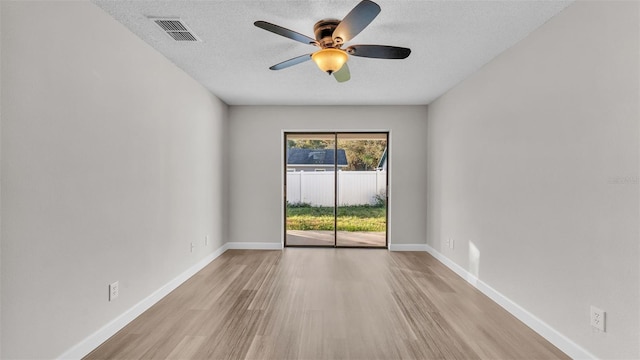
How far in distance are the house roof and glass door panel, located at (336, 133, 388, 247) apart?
0.02 metres

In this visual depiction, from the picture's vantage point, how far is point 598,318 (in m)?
1.78

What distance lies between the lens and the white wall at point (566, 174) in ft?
5.42

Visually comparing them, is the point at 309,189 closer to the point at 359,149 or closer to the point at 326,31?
the point at 359,149

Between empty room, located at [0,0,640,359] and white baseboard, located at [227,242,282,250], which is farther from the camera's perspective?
white baseboard, located at [227,242,282,250]

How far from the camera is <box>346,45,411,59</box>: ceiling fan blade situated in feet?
7.01

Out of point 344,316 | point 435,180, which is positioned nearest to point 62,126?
point 344,316

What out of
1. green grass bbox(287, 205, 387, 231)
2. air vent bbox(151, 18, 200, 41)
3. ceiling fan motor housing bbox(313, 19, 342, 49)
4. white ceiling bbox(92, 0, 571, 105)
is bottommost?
green grass bbox(287, 205, 387, 231)

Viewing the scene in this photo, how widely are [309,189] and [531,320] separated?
3.48m

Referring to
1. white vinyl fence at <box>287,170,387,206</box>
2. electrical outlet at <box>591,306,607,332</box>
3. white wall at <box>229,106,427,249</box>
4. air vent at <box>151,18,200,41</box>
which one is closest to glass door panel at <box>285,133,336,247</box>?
white vinyl fence at <box>287,170,387,206</box>

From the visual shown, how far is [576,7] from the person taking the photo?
1.97 m

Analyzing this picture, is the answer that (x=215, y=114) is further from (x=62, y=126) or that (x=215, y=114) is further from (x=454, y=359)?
(x=454, y=359)

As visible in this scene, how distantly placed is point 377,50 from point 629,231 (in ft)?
6.23

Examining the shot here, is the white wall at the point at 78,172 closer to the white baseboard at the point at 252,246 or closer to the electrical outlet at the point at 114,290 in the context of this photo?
the electrical outlet at the point at 114,290

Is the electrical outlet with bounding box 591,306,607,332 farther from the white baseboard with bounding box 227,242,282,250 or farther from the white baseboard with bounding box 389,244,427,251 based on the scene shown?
the white baseboard with bounding box 227,242,282,250
